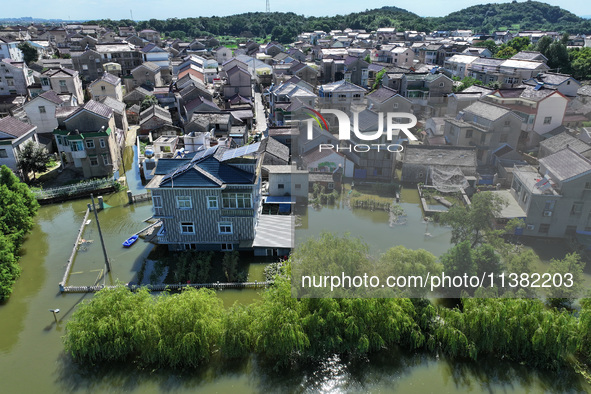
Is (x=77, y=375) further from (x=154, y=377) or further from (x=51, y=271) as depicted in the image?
(x=51, y=271)

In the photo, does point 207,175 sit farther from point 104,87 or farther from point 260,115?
point 104,87

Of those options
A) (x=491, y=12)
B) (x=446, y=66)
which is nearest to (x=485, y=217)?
(x=446, y=66)

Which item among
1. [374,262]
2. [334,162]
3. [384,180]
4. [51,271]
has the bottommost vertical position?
[51,271]

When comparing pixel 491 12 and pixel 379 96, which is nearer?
pixel 379 96

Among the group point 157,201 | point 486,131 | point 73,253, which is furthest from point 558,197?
point 73,253

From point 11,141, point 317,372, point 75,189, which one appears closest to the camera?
point 317,372

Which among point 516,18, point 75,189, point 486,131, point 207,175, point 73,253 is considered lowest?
point 73,253
